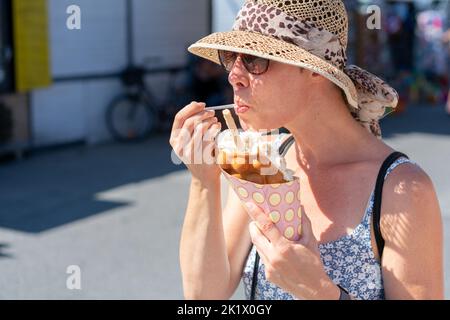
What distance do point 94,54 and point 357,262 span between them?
10445 mm

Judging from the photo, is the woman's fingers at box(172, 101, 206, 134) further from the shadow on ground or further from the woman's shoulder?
the shadow on ground

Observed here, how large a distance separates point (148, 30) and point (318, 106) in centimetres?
1133

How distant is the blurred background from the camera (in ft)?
20.7

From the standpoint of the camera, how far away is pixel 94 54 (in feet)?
39.6

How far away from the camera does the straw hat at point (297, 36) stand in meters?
1.95

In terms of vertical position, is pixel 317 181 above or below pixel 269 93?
below

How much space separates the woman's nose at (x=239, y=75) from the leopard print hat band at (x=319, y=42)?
0.32ft

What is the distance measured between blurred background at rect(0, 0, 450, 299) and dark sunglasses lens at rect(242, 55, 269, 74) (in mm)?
3685

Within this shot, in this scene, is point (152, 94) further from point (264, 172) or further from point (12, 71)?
point (264, 172)

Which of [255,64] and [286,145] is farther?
[286,145]

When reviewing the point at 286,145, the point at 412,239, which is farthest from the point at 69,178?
the point at 412,239

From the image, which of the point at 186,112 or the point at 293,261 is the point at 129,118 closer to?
the point at 186,112

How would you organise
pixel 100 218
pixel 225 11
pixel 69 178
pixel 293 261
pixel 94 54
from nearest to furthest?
pixel 293 261
pixel 100 218
pixel 69 178
pixel 225 11
pixel 94 54

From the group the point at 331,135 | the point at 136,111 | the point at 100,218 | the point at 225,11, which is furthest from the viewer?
the point at 136,111
